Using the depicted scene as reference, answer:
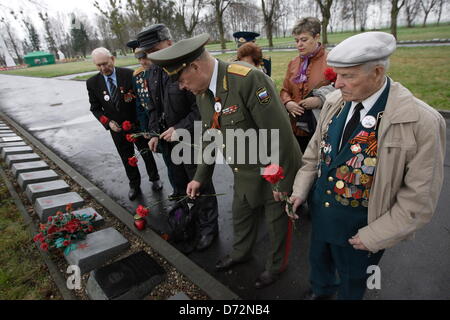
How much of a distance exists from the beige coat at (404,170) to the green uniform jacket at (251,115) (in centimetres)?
72

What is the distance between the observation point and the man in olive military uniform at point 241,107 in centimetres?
183

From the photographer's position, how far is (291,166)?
6.88ft

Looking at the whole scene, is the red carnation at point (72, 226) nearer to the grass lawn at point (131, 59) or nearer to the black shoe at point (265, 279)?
the black shoe at point (265, 279)

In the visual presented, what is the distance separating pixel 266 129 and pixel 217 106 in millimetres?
419

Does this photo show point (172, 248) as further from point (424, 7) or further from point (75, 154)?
point (424, 7)

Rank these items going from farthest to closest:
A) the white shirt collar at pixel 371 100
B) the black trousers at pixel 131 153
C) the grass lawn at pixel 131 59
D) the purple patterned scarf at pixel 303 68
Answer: the grass lawn at pixel 131 59 < the black trousers at pixel 131 153 < the purple patterned scarf at pixel 303 68 < the white shirt collar at pixel 371 100

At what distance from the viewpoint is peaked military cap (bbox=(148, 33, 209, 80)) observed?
1.75 m

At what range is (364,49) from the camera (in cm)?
123

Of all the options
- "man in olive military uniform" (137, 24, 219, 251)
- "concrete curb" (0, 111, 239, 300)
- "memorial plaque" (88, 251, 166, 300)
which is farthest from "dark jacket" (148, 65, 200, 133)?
"memorial plaque" (88, 251, 166, 300)

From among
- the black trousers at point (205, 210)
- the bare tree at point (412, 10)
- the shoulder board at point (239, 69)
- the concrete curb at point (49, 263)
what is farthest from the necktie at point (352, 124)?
the bare tree at point (412, 10)

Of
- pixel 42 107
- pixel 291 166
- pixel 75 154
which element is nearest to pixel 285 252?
pixel 291 166

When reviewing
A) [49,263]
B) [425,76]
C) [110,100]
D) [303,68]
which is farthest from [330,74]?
[425,76]
